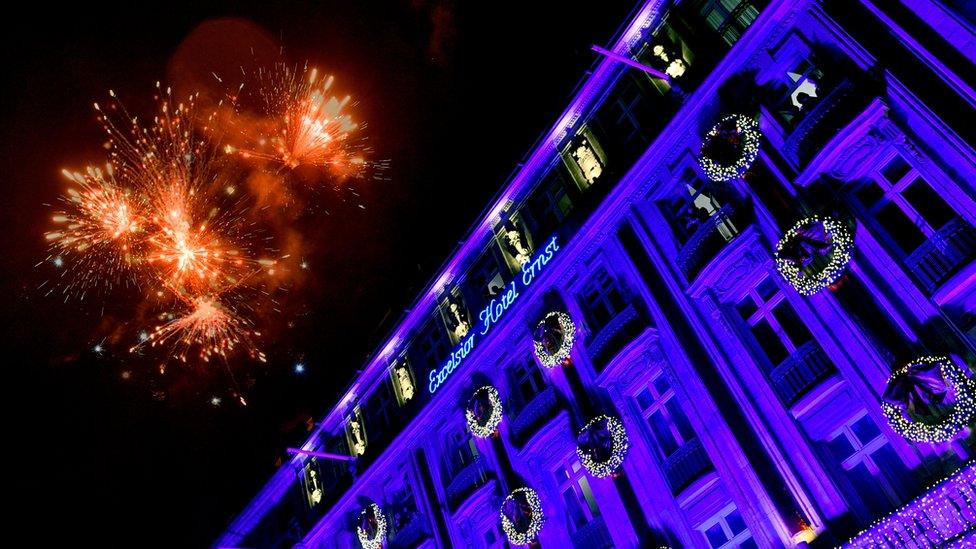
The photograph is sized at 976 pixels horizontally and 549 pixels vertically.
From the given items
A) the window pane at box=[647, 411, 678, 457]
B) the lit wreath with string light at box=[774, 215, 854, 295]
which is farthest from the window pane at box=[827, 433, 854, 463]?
the window pane at box=[647, 411, 678, 457]

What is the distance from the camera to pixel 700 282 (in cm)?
1591

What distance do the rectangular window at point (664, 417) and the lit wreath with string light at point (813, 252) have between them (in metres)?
4.48

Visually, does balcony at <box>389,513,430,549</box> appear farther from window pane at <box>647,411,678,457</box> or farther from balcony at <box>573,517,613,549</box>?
window pane at <box>647,411,678,457</box>

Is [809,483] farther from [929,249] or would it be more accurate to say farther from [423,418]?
[423,418]

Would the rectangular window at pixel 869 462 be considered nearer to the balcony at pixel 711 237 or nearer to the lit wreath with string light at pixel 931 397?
the lit wreath with string light at pixel 931 397

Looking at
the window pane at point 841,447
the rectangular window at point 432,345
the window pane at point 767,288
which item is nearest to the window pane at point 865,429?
the window pane at point 841,447

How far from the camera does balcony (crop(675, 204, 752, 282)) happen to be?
1559 centimetres

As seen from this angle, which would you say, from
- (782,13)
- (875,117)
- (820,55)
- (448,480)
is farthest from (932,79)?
(448,480)

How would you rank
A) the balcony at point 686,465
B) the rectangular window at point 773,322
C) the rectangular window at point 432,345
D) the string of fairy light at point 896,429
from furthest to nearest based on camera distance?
the rectangular window at point 432,345
the balcony at point 686,465
the rectangular window at point 773,322
the string of fairy light at point 896,429

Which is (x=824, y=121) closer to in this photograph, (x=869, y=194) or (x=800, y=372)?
(x=869, y=194)

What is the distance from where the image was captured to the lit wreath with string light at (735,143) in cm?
1459

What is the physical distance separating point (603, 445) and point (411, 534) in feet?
34.1

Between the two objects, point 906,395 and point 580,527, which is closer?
point 906,395

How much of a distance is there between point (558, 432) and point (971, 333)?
1016cm
